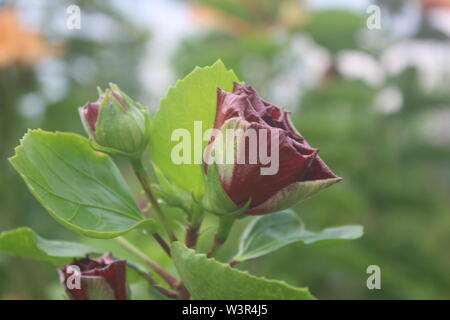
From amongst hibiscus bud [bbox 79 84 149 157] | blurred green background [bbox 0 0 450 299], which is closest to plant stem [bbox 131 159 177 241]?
hibiscus bud [bbox 79 84 149 157]

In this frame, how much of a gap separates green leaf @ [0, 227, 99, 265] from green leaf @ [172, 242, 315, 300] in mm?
115

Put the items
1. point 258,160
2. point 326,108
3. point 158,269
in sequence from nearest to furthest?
point 258,160 → point 158,269 → point 326,108

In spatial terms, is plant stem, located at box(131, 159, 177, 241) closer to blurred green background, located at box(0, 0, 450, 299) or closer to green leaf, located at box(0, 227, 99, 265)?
green leaf, located at box(0, 227, 99, 265)

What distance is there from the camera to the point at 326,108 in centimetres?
202

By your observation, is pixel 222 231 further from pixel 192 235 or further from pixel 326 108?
pixel 326 108

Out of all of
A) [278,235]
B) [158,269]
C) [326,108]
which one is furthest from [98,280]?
[326,108]

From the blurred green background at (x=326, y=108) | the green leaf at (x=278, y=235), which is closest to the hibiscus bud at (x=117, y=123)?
the green leaf at (x=278, y=235)

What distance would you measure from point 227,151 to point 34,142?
16 cm

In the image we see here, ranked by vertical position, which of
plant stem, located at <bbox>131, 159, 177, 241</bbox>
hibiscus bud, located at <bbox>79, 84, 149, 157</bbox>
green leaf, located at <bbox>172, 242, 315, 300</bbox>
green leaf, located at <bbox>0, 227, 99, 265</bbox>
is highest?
hibiscus bud, located at <bbox>79, 84, 149, 157</bbox>

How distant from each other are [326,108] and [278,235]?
1.50 m

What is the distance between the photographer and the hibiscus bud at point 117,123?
480 mm

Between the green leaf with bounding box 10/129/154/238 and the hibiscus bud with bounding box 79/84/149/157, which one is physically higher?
the hibiscus bud with bounding box 79/84/149/157

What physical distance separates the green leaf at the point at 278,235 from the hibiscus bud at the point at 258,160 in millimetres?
89

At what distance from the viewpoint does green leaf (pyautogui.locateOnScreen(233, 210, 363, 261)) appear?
540mm
